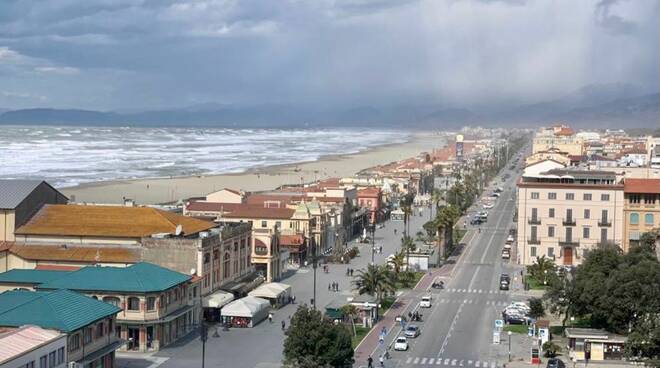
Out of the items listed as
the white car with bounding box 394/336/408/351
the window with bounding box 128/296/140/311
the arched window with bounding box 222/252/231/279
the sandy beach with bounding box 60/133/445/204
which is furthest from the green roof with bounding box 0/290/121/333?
the sandy beach with bounding box 60/133/445/204

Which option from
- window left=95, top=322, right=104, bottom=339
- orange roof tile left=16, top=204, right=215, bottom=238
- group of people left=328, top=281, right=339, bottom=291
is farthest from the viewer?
group of people left=328, top=281, right=339, bottom=291

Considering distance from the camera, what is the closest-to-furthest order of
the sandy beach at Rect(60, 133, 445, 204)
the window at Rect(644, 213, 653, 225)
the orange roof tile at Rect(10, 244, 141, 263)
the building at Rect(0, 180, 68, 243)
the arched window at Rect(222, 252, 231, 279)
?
the orange roof tile at Rect(10, 244, 141, 263) → the building at Rect(0, 180, 68, 243) → the arched window at Rect(222, 252, 231, 279) → the window at Rect(644, 213, 653, 225) → the sandy beach at Rect(60, 133, 445, 204)

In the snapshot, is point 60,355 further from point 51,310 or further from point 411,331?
point 411,331

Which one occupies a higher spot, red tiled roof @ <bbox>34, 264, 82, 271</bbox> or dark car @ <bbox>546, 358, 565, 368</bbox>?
red tiled roof @ <bbox>34, 264, 82, 271</bbox>

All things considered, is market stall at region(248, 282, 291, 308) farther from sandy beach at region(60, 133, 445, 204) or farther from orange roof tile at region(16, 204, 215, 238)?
sandy beach at region(60, 133, 445, 204)

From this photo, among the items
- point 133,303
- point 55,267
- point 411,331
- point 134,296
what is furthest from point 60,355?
point 411,331

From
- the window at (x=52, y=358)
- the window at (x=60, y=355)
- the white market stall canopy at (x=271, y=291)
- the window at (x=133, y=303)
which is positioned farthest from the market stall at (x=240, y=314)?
the window at (x=52, y=358)

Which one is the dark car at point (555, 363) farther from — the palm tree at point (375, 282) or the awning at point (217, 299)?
the awning at point (217, 299)
